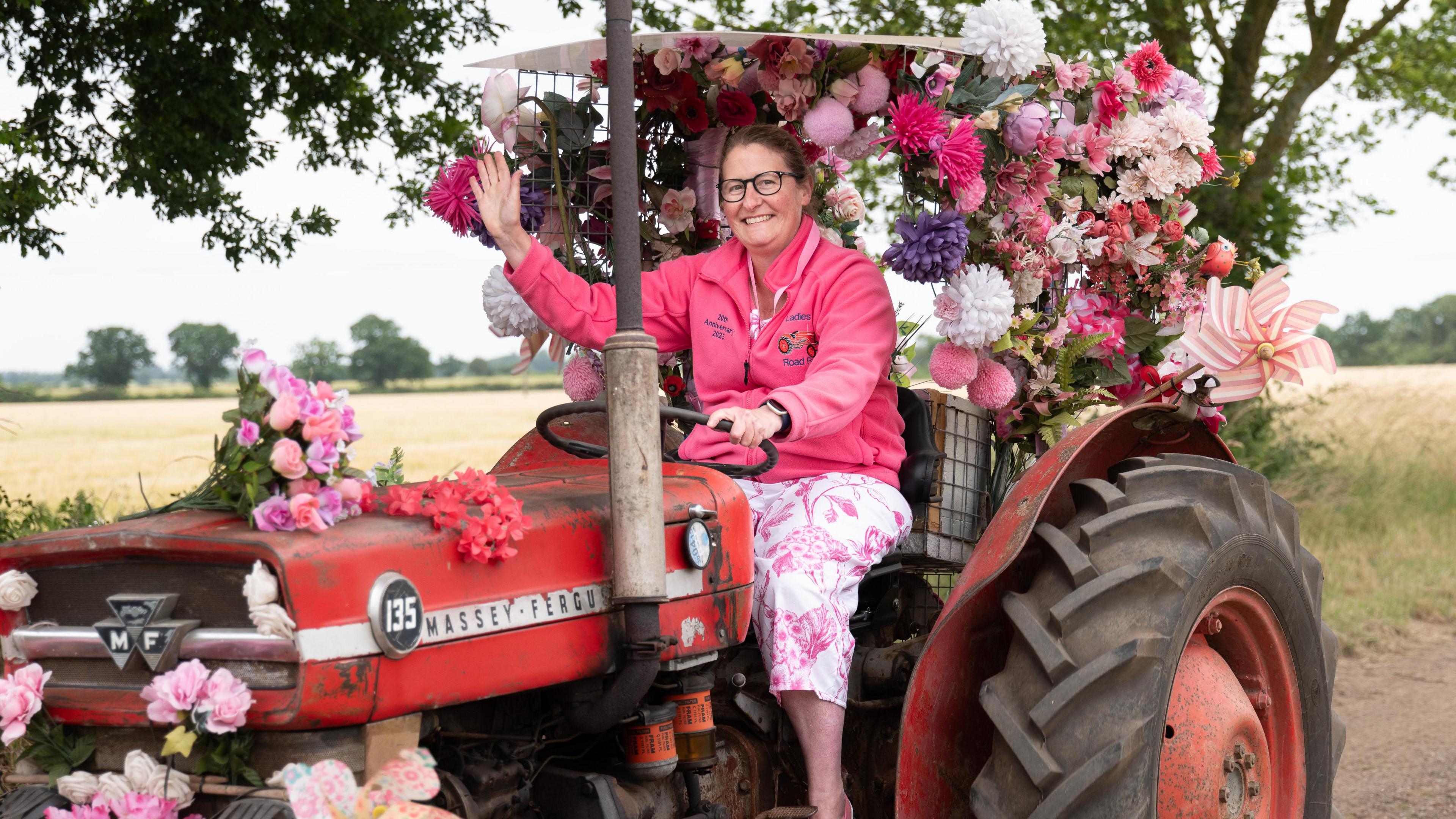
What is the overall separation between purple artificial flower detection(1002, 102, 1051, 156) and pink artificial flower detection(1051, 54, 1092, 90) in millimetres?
195

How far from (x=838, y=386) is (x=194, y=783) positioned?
1.61 metres

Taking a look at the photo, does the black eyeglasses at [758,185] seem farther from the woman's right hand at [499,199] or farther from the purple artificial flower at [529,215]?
the purple artificial flower at [529,215]

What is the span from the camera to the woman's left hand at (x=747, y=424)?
2.65 m

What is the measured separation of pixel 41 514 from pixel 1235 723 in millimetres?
6815

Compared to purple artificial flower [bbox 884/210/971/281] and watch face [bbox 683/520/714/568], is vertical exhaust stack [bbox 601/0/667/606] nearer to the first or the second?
watch face [bbox 683/520/714/568]

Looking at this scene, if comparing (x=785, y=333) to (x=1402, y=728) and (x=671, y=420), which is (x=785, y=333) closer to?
(x=671, y=420)

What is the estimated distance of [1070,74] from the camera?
3625 millimetres

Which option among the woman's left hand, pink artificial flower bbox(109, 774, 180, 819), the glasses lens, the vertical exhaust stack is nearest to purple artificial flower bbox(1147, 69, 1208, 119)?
the glasses lens

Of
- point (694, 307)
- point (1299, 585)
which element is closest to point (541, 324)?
point (694, 307)

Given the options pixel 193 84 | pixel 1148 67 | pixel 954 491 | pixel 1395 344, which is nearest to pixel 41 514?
pixel 193 84

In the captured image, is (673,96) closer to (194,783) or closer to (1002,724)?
(1002,724)

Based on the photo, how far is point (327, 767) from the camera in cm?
203

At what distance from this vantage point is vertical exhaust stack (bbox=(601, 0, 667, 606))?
2.33 m

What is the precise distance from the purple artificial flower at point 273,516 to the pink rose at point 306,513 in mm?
10
